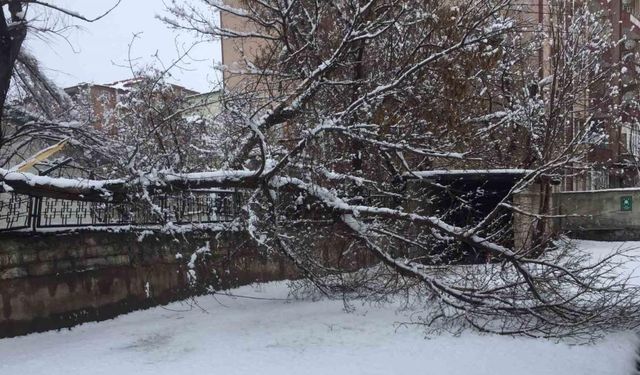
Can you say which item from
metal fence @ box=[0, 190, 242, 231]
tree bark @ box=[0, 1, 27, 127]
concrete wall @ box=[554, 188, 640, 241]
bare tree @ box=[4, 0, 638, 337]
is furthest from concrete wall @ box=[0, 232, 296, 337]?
concrete wall @ box=[554, 188, 640, 241]

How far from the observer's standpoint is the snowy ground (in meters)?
6.34

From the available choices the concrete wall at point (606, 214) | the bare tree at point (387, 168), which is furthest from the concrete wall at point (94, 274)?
the concrete wall at point (606, 214)

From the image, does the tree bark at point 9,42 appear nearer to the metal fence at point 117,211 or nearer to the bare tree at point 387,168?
the metal fence at point 117,211

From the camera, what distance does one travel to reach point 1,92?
32.5ft

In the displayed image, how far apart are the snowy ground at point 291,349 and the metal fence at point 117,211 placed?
4.95ft

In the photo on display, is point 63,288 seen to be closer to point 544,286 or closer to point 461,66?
point 544,286

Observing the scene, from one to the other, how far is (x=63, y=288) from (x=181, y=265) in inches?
88.9

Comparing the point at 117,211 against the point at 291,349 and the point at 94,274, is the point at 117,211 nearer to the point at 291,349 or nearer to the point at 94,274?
the point at 94,274

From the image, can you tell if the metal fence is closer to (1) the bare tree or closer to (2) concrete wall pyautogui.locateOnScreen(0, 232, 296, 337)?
(2) concrete wall pyautogui.locateOnScreen(0, 232, 296, 337)

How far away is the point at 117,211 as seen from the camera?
30.5ft

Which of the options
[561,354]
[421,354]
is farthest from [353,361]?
[561,354]

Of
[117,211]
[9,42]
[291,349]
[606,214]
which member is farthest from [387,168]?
[606,214]

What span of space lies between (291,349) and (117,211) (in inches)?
151

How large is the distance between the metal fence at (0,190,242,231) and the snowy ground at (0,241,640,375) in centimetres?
151
